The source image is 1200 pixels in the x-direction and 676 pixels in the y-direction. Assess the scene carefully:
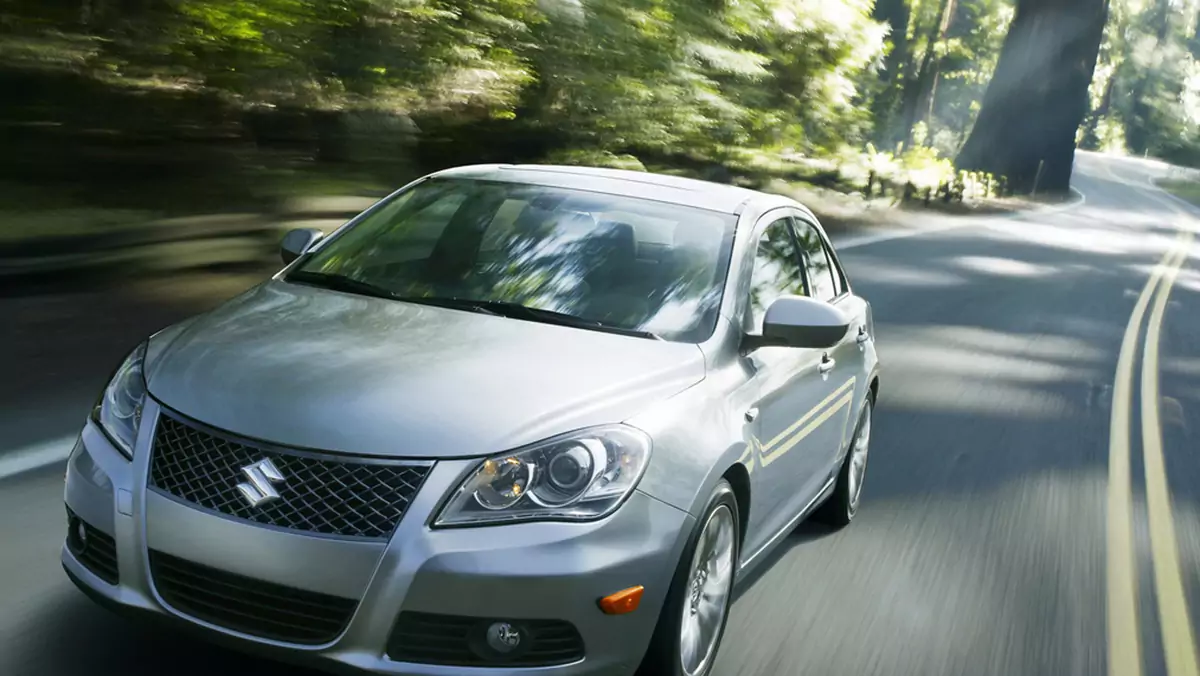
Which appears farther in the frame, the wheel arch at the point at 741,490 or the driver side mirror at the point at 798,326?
the driver side mirror at the point at 798,326

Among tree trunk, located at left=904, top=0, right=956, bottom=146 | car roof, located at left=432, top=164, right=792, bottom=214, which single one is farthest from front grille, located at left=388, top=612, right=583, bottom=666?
tree trunk, located at left=904, top=0, right=956, bottom=146

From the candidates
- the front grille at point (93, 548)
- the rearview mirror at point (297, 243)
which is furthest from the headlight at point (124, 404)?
the rearview mirror at point (297, 243)

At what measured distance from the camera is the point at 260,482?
12.1 feet

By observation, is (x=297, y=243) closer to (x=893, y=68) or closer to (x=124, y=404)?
(x=124, y=404)

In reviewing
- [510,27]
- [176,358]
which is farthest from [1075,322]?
[176,358]

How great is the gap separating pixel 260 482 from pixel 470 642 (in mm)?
680

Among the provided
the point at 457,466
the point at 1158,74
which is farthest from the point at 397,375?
the point at 1158,74

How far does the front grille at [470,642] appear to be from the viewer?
145 inches

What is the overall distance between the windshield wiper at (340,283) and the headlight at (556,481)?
53.3 inches

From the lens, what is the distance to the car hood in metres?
3.79

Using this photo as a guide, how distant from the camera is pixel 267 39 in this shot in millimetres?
12688

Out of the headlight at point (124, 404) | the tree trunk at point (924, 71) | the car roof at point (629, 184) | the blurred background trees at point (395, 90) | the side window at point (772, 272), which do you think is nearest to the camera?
the headlight at point (124, 404)

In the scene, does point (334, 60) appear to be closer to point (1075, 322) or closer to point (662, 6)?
point (662, 6)

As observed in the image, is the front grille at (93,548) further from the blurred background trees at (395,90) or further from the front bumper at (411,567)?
the blurred background trees at (395,90)
